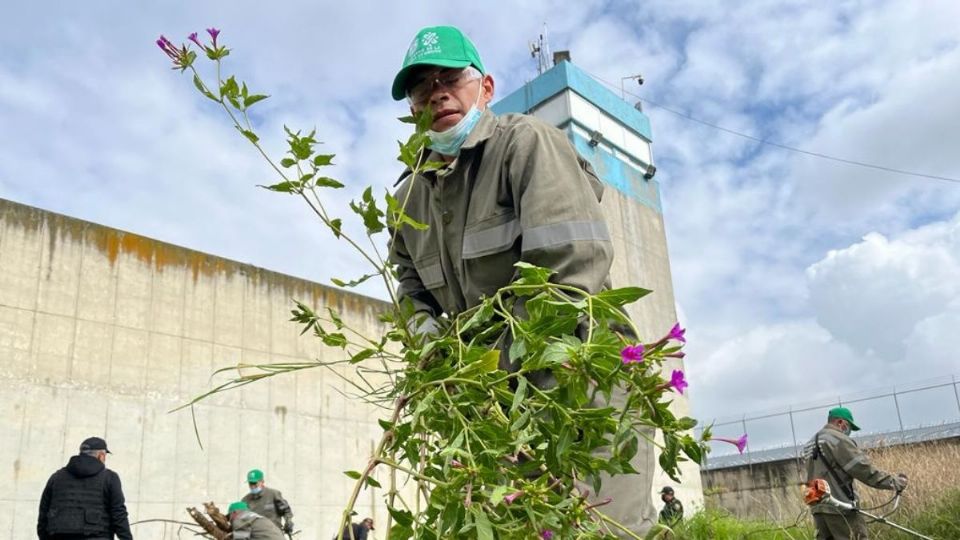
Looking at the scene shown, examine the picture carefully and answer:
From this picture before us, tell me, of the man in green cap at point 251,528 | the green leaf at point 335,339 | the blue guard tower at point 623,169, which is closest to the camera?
the green leaf at point 335,339

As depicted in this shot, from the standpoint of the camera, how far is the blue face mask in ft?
6.54

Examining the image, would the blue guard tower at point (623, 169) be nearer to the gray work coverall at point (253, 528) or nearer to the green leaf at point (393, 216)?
the gray work coverall at point (253, 528)

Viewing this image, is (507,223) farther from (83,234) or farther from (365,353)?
(83,234)

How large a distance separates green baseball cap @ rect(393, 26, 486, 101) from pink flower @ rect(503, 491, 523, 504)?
1132 mm

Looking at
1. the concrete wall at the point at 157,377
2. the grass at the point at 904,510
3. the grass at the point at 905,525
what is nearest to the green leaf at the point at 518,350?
the grass at the point at 904,510

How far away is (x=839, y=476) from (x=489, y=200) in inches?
227

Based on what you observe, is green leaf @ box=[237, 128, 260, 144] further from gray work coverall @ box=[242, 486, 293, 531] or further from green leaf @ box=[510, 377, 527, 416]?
gray work coverall @ box=[242, 486, 293, 531]

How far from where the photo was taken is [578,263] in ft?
5.56

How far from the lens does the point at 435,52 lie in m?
1.95

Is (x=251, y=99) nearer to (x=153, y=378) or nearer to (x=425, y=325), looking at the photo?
(x=425, y=325)

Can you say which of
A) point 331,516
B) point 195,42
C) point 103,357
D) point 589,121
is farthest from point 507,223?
point 589,121

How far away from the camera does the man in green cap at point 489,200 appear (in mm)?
1718

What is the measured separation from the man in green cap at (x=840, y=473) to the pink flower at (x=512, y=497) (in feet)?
18.7

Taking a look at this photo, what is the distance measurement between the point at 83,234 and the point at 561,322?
854 cm
